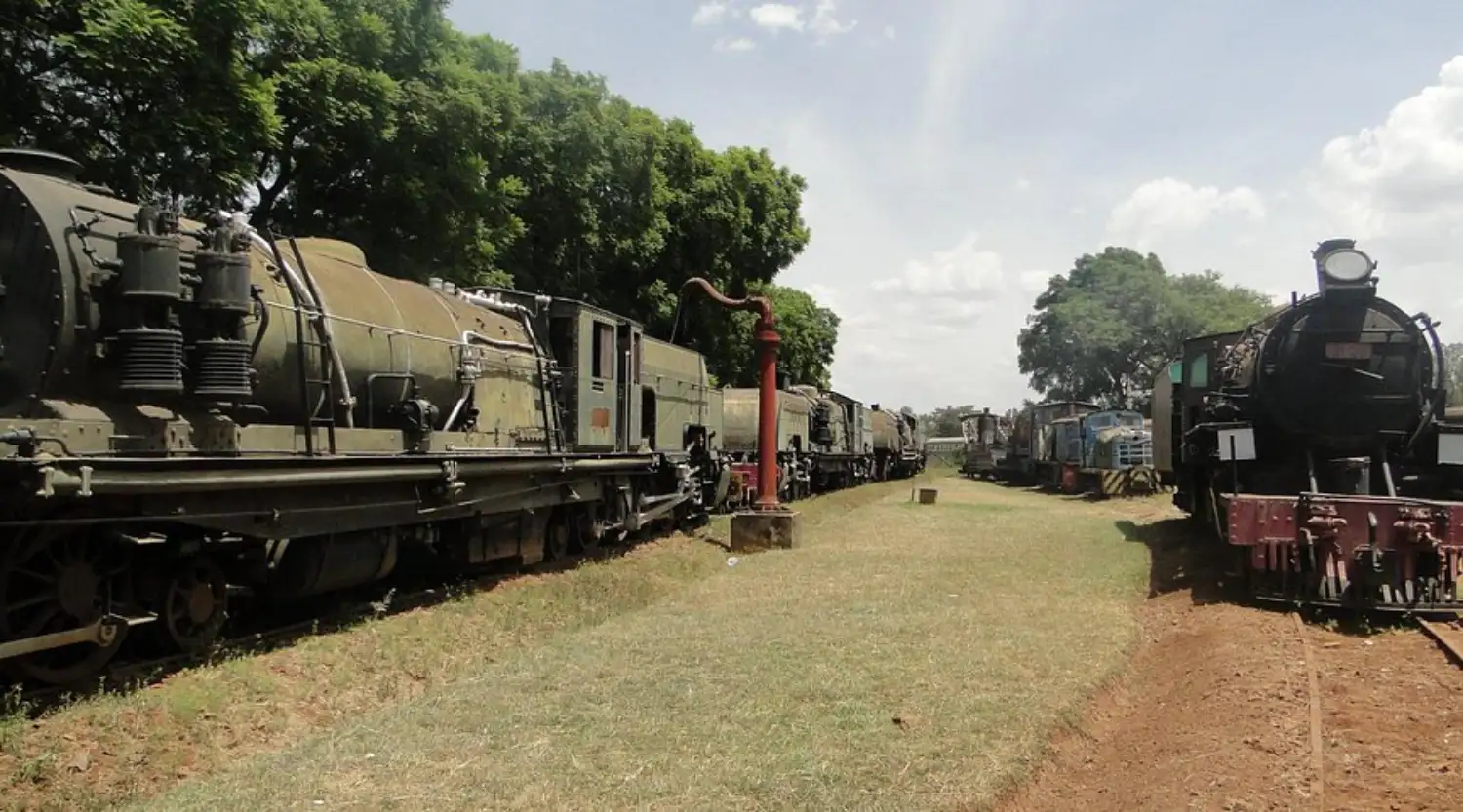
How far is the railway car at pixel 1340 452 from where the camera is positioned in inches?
367

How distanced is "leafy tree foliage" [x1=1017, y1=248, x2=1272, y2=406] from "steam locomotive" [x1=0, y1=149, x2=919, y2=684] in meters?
47.2

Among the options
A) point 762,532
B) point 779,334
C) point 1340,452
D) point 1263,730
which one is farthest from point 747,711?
point 779,334

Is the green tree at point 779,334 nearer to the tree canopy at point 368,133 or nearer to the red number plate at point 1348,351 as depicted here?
the tree canopy at point 368,133

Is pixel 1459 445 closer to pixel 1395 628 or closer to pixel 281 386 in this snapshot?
pixel 1395 628

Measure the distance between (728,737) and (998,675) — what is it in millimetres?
2405

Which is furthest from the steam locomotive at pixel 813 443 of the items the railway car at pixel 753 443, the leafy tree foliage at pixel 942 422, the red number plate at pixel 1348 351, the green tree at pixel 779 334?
the leafy tree foliage at pixel 942 422

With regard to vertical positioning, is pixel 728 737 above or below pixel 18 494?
below

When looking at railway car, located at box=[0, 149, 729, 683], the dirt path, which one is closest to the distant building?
railway car, located at box=[0, 149, 729, 683]

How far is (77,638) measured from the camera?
6.04 m

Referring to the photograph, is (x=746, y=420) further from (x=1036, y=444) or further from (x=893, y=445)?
(x=893, y=445)

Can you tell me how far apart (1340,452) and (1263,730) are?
255 inches

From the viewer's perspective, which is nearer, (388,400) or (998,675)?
(998,675)

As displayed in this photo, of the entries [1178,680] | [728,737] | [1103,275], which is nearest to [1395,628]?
[1178,680]

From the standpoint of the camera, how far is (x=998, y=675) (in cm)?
728
